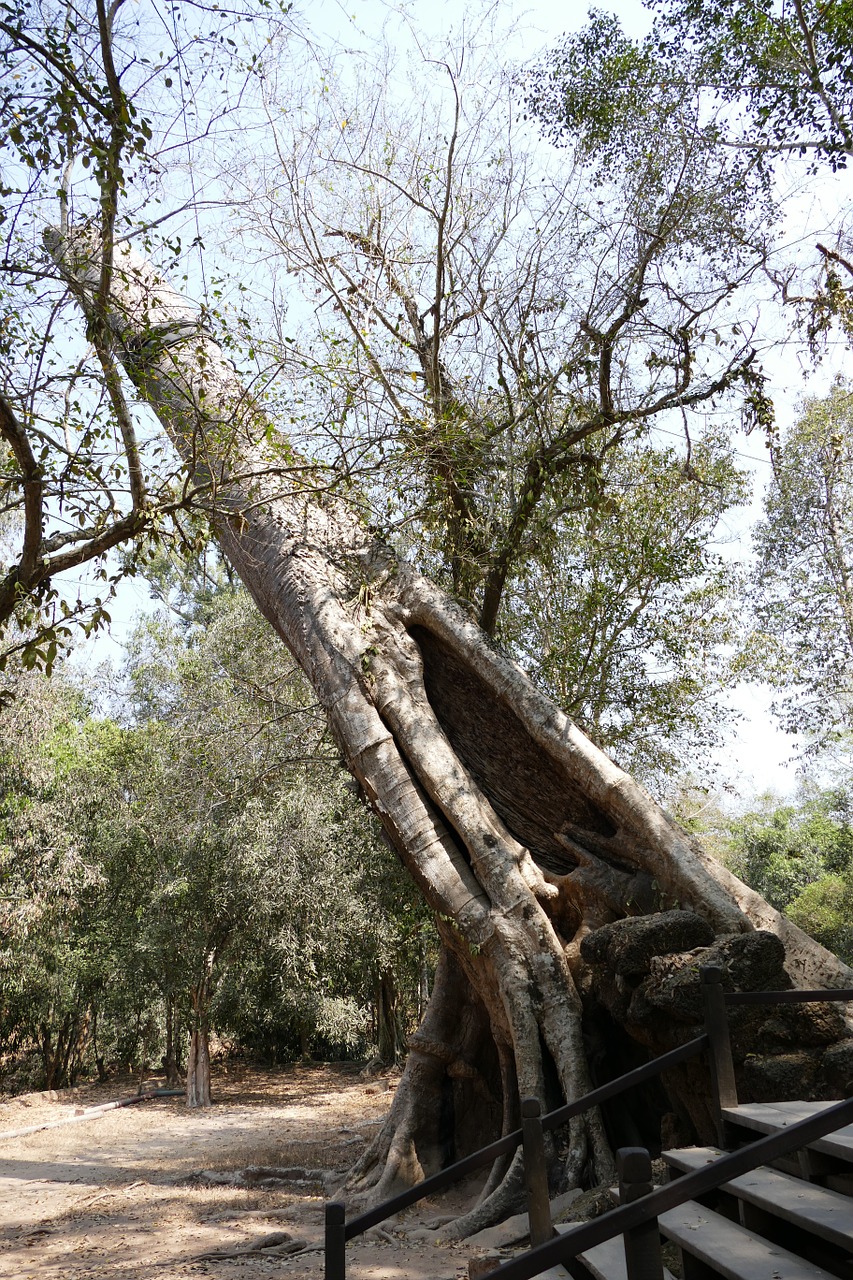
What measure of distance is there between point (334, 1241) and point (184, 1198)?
496cm

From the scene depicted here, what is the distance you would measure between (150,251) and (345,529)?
335 centimetres

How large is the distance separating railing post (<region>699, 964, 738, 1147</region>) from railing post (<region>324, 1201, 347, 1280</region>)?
1.56 metres

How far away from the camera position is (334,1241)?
2648 mm

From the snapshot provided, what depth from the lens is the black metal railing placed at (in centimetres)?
195

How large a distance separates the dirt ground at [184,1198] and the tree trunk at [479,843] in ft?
1.78

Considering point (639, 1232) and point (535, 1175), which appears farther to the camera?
point (535, 1175)

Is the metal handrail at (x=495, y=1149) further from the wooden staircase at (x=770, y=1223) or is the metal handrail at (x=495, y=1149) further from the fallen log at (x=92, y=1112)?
the fallen log at (x=92, y=1112)

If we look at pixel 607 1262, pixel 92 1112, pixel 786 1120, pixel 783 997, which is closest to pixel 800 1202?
pixel 786 1120

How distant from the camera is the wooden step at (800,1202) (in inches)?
92.2

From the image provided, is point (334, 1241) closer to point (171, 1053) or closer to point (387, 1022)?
point (171, 1053)

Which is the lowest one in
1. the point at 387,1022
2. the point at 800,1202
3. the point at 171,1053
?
the point at 171,1053

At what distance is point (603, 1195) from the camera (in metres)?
4.28

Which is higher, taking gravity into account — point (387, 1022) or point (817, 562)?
point (817, 562)

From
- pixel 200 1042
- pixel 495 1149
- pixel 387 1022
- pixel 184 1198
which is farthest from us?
pixel 387 1022
